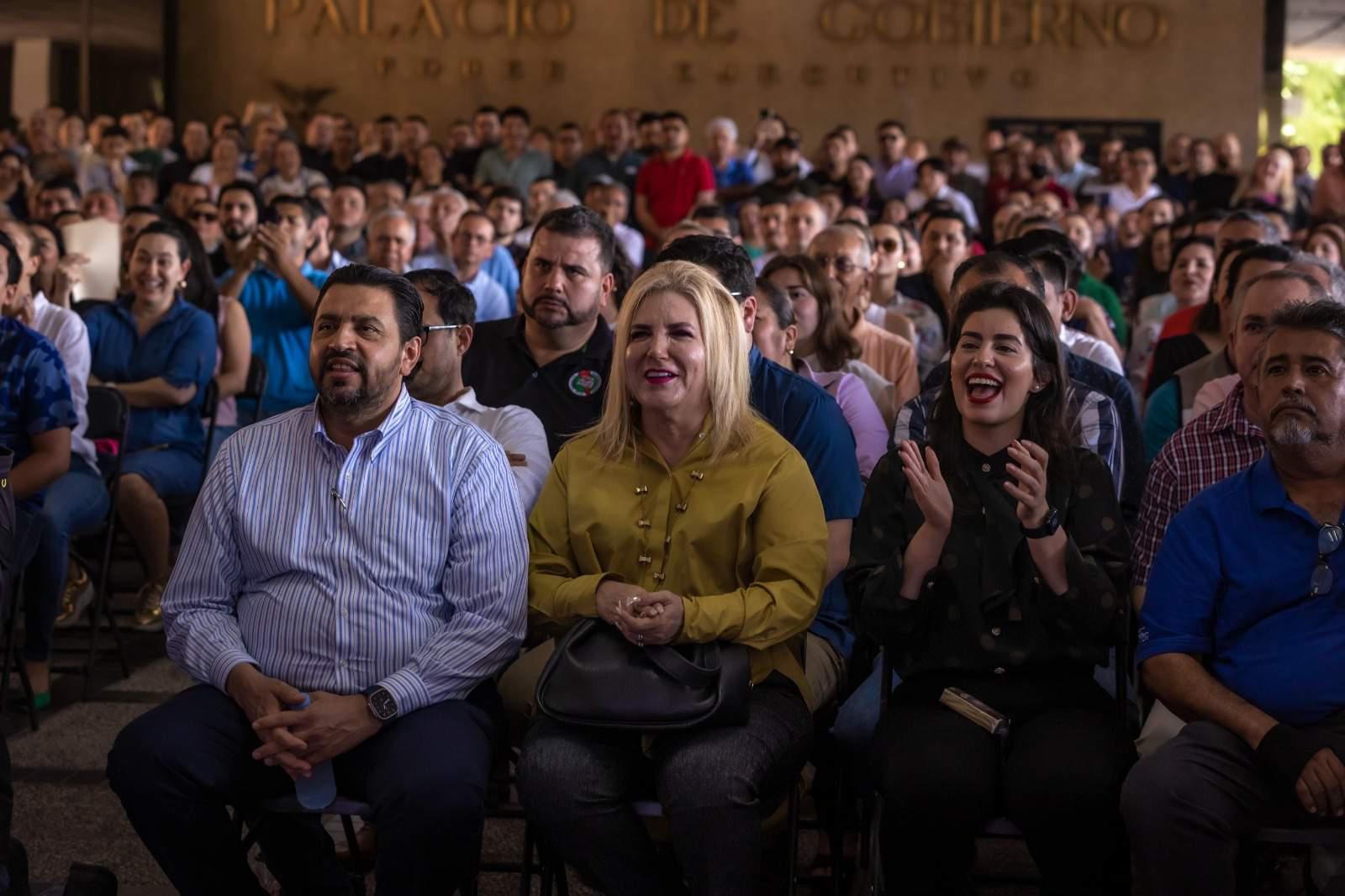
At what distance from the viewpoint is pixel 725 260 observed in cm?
396

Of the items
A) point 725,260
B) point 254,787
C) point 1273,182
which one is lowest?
point 254,787

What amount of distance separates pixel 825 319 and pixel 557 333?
0.85 meters

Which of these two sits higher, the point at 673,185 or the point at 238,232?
the point at 673,185

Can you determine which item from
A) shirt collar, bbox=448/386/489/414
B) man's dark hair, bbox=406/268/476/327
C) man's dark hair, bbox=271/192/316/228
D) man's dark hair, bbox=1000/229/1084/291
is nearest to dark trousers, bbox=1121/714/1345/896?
shirt collar, bbox=448/386/489/414

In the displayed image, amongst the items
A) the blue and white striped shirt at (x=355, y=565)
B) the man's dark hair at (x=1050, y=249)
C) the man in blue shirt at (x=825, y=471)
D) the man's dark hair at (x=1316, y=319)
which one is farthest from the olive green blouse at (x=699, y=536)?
the man's dark hair at (x=1050, y=249)

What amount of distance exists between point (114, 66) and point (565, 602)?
16.2 meters

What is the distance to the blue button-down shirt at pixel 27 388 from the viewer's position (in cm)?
443

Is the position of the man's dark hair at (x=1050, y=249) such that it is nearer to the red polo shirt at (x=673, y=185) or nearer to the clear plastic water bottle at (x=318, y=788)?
the clear plastic water bottle at (x=318, y=788)

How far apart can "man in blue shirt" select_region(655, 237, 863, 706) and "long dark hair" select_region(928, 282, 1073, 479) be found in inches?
11.8

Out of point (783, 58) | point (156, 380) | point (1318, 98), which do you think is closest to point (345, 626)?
point (156, 380)

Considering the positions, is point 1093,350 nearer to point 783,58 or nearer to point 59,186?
point 59,186

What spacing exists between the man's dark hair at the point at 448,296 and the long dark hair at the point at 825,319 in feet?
3.43

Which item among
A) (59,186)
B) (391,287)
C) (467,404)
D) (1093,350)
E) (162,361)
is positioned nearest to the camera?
(391,287)

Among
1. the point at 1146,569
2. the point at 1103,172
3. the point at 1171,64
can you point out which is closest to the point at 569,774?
the point at 1146,569
